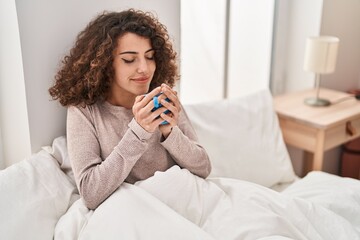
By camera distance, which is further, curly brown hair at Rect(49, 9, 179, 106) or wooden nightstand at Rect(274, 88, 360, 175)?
wooden nightstand at Rect(274, 88, 360, 175)

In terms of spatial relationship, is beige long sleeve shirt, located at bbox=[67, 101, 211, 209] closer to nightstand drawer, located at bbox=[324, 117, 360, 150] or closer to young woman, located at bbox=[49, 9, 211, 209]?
young woman, located at bbox=[49, 9, 211, 209]

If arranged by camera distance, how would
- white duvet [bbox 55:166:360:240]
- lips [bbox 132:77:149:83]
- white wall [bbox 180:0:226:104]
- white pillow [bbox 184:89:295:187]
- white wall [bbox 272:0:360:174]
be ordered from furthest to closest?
1. white wall [bbox 272:0:360:174]
2. white wall [bbox 180:0:226:104]
3. white pillow [bbox 184:89:295:187]
4. lips [bbox 132:77:149:83]
5. white duvet [bbox 55:166:360:240]

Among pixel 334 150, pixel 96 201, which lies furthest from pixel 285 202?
pixel 334 150

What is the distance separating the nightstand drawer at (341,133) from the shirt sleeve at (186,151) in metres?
0.70

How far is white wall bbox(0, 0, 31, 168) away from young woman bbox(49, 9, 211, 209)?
113 millimetres

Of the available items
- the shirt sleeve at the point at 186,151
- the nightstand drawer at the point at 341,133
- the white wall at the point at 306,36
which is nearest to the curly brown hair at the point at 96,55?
the shirt sleeve at the point at 186,151

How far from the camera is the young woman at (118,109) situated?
1150 mm

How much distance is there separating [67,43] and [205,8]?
2.22 feet

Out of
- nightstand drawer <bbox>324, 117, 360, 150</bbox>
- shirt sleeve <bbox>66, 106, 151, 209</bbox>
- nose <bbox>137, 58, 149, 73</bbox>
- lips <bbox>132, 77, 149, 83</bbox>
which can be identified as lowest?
nightstand drawer <bbox>324, 117, 360, 150</bbox>

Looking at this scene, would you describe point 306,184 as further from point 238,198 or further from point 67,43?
point 67,43

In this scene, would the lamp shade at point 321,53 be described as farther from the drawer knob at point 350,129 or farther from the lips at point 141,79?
the lips at point 141,79

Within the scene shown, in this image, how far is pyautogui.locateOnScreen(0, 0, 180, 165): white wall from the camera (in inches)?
48.5

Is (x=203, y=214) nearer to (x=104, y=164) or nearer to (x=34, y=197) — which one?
(x=104, y=164)

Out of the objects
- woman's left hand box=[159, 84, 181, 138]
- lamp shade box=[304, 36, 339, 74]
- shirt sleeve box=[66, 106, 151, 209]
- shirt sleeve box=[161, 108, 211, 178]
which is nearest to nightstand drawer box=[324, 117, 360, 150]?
lamp shade box=[304, 36, 339, 74]
